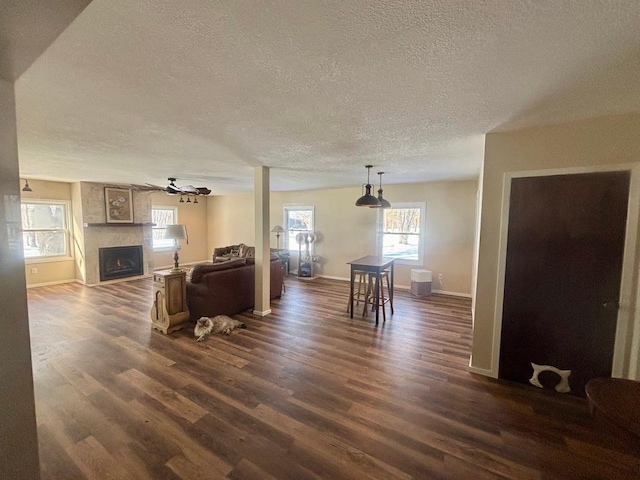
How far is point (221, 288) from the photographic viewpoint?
13.7 ft

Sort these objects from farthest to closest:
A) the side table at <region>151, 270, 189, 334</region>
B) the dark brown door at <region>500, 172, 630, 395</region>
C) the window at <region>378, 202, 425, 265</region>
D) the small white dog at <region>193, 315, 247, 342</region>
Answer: the window at <region>378, 202, 425, 265</region> → the side table at <region>151, 270, 189, 334</region> → the small white dog at <region>193, 315, 247, 342</region> → the dark brown door at <region>500, 172, 630, 395</region>

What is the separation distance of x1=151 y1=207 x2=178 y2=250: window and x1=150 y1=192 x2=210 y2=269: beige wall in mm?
140

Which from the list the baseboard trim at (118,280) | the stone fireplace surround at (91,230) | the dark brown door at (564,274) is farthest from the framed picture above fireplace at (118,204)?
the dark brown door at (564,274)

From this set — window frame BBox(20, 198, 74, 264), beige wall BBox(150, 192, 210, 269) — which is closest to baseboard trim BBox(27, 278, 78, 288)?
window frame BBox(20, 198, 74, 264)

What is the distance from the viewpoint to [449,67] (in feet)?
4.83

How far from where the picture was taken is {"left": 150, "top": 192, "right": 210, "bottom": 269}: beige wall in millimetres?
8055

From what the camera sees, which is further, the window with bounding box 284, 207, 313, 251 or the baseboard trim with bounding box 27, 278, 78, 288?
the window with bounding box 284, 207, 313, 251

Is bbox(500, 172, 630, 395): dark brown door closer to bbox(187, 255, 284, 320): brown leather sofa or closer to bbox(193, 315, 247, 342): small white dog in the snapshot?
bbox(193, 315, 247, 342): small white dog

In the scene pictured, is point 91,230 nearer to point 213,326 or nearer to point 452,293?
point 213,326

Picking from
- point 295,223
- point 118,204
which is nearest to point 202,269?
point 295,223

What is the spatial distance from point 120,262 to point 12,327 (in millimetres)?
6840

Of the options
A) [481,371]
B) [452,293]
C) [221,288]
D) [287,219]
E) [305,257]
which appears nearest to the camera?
[481,371]

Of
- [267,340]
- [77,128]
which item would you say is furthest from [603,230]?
[77,128]

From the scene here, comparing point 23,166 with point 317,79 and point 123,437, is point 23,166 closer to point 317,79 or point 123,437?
point 123,437
